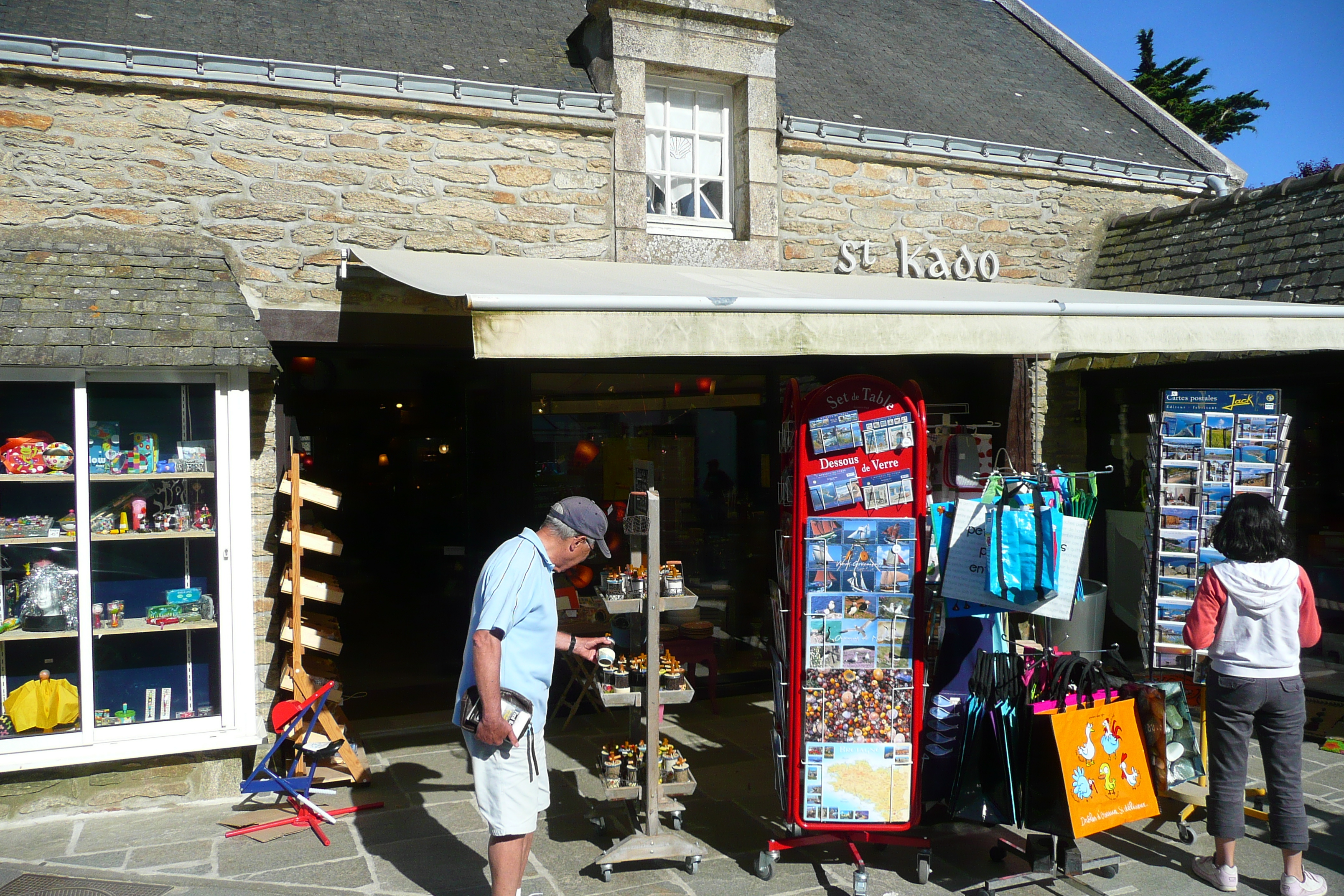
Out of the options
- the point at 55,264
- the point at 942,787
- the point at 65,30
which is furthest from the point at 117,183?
the point at 942,787

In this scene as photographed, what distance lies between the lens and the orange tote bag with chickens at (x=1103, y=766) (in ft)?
13.0

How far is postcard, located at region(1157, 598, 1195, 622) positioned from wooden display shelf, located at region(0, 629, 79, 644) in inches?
244

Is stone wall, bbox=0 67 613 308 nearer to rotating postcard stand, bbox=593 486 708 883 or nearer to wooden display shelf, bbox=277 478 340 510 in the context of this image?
wooden display shelf, bbox=277 478 340 510

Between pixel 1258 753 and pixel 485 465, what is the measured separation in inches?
206

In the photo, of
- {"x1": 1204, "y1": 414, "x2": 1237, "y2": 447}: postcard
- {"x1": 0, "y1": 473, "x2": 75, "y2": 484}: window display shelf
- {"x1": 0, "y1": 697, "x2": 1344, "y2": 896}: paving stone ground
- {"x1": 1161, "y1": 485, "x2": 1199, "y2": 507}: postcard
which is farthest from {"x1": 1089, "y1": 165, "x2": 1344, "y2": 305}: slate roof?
{"x1": 0, "y1": 473, "x2": 75, "y2": 484}: window display shelf

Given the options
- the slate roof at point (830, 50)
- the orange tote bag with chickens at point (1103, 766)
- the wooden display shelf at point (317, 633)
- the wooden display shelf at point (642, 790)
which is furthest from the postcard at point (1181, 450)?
the wooden display shelf at point (317, 633)

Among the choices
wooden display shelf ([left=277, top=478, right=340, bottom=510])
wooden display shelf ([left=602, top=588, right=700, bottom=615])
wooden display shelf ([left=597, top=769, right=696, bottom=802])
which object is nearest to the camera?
wooden display shelf ([left=597, top=769, right=696, bottom=802])

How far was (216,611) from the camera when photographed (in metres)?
5.38

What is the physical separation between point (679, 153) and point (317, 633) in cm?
407

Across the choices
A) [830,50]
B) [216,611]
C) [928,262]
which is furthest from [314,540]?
[830,50]

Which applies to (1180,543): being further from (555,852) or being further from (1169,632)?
(555,852)

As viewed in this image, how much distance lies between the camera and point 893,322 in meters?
4.11

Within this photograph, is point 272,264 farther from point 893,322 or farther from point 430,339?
point 893,322

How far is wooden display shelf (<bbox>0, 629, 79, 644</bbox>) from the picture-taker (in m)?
4.90
